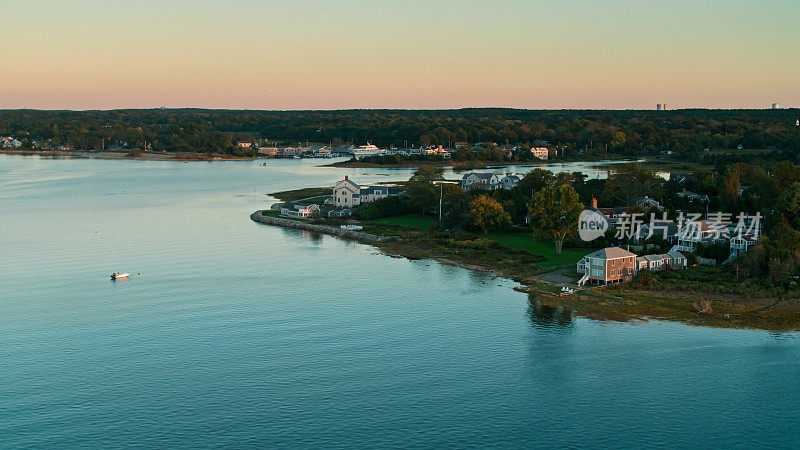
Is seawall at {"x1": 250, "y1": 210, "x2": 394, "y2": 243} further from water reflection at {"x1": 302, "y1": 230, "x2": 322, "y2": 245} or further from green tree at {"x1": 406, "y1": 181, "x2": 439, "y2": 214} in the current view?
green tree at {"x1": 406, "y1": 181, "x2": 439, "y2": 214}

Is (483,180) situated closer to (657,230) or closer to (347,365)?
(657,230)

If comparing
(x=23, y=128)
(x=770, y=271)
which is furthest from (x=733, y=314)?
(x=23, y=128)

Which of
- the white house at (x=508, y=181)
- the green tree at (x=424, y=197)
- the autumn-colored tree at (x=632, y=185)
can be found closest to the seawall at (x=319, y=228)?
the green tree at (x=424, y=197)

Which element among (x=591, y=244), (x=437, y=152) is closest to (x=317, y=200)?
(x=591, y=244)

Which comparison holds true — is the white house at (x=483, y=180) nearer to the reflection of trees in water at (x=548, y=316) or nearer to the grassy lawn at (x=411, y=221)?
the grassy lawn at (x=411, y=221)

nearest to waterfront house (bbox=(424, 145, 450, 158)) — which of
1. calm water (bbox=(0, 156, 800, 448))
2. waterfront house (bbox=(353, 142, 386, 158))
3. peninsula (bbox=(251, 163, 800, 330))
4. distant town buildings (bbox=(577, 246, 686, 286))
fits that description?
waterfront house (bbox=(353, 142, 386, 158))
